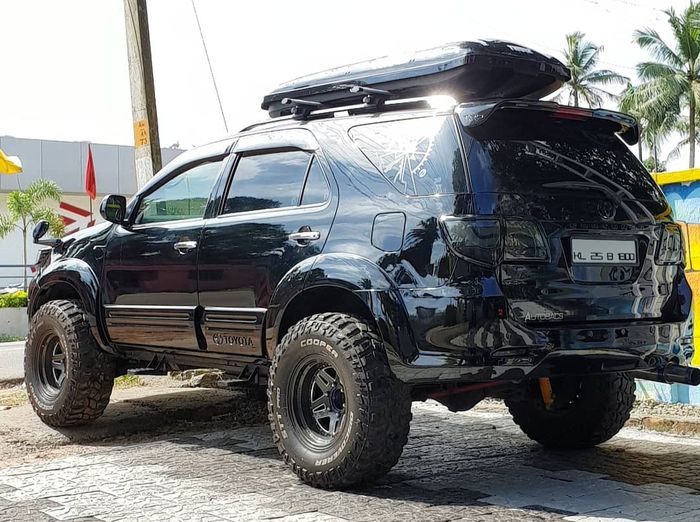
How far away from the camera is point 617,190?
4.71 metres

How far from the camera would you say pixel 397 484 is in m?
4.80

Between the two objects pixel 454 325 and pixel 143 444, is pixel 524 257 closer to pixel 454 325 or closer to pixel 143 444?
pixel 454 325

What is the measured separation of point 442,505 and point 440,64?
218 cm

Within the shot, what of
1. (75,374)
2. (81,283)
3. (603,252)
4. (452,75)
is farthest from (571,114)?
(75,374)

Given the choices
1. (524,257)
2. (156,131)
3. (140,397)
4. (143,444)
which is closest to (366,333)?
(524,257)

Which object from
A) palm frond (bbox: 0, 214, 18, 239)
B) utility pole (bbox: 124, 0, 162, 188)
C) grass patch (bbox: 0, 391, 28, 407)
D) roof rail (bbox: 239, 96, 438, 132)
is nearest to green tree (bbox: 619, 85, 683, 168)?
palm frond (bbox: 0, 214, 18, 239)

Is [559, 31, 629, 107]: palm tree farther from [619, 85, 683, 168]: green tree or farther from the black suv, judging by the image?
the black suv

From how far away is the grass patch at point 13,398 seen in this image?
802 cm

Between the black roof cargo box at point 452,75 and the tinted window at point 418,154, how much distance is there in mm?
285

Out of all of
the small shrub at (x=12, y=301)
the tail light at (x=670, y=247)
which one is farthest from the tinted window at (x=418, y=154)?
the small shrub at (x=12, y=301)

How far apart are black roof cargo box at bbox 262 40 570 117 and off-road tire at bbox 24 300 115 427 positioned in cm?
231

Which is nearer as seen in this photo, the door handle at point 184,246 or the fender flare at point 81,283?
the door handle at point 184,246

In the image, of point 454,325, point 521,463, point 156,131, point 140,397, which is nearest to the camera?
point 454,325

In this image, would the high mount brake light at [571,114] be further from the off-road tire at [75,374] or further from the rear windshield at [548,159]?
the off-road tire at [75,374]
